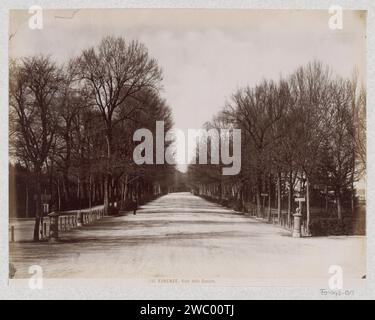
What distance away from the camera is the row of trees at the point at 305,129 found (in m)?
17.0

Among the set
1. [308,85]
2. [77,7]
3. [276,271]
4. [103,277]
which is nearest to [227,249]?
[276,271]

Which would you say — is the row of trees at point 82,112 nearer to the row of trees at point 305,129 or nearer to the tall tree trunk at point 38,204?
the tall tree trunk at point 38,204

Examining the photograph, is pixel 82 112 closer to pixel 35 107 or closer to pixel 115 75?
pixel 115 75

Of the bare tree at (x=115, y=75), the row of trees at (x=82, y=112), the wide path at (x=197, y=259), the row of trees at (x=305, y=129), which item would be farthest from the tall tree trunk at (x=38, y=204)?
the row of trees at (x=305, y=129)

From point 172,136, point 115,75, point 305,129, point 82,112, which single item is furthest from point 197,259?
point 115,75

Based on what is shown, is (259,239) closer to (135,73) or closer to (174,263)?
(174,263)

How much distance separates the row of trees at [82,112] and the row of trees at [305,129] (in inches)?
115

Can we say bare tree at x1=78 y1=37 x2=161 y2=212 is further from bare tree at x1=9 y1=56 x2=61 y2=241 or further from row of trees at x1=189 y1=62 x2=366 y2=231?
row of trees at x1=189 y1=62 x2=366 y2=231

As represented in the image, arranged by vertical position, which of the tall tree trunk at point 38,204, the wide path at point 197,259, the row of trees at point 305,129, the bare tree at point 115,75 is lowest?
the wide path at point 197,259

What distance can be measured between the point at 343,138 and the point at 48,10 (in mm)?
9606

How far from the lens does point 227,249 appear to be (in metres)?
16.7

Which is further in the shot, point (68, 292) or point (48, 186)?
point (48, 186)

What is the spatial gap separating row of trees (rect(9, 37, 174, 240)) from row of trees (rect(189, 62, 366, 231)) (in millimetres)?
2919

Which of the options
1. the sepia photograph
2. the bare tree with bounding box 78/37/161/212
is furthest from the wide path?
the bare tree with bounding box 78/37/161/212
